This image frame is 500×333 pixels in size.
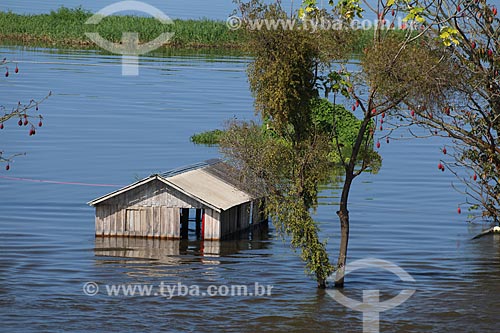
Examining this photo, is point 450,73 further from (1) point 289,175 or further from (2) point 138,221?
(2) point 138,221

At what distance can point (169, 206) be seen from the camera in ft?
133

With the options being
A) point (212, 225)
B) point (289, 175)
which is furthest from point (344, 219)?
point (212, 225)

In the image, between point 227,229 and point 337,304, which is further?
point 227,229

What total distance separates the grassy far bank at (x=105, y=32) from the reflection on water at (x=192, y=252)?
1402 inches

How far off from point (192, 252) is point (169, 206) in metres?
1.90

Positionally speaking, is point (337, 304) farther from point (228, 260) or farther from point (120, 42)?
point (120, 42)

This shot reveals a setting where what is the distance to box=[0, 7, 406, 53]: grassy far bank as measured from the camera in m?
112

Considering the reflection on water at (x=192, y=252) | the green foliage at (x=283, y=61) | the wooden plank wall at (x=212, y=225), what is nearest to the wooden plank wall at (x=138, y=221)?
the reflection on water at (x=192, y=252)

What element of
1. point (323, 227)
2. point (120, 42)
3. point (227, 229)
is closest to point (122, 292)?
point (227, 229)

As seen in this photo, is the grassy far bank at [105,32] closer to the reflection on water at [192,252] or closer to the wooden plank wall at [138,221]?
the reflection on water at [192,252]

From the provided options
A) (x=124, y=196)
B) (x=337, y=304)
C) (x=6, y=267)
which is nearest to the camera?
(x=337, y=304)

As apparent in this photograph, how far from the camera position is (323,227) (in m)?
45.4

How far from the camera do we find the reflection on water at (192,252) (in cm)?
3152

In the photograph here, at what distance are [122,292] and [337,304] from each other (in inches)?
252
